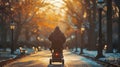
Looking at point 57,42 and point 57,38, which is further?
point 57,42

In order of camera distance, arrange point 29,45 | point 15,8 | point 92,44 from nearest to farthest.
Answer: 1. point 15,8
2. point 92,44
3. point 29,45

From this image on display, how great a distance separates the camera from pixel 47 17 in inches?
3386

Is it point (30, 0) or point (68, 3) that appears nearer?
point (30, 0)

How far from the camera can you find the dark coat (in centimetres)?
2820

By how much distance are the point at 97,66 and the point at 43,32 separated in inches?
6271

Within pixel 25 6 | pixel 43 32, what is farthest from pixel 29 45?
pixel 43 32

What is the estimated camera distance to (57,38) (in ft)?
92.6

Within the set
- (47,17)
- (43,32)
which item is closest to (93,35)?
(47,17)

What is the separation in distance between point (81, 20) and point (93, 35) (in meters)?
3.78

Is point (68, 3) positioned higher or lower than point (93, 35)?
higher

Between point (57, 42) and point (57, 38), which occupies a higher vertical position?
point (57, 38)

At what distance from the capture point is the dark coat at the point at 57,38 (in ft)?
92.5

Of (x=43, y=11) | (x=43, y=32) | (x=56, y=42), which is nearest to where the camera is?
(x=56, y=42)

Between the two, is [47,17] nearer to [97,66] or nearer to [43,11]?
[43,11]
